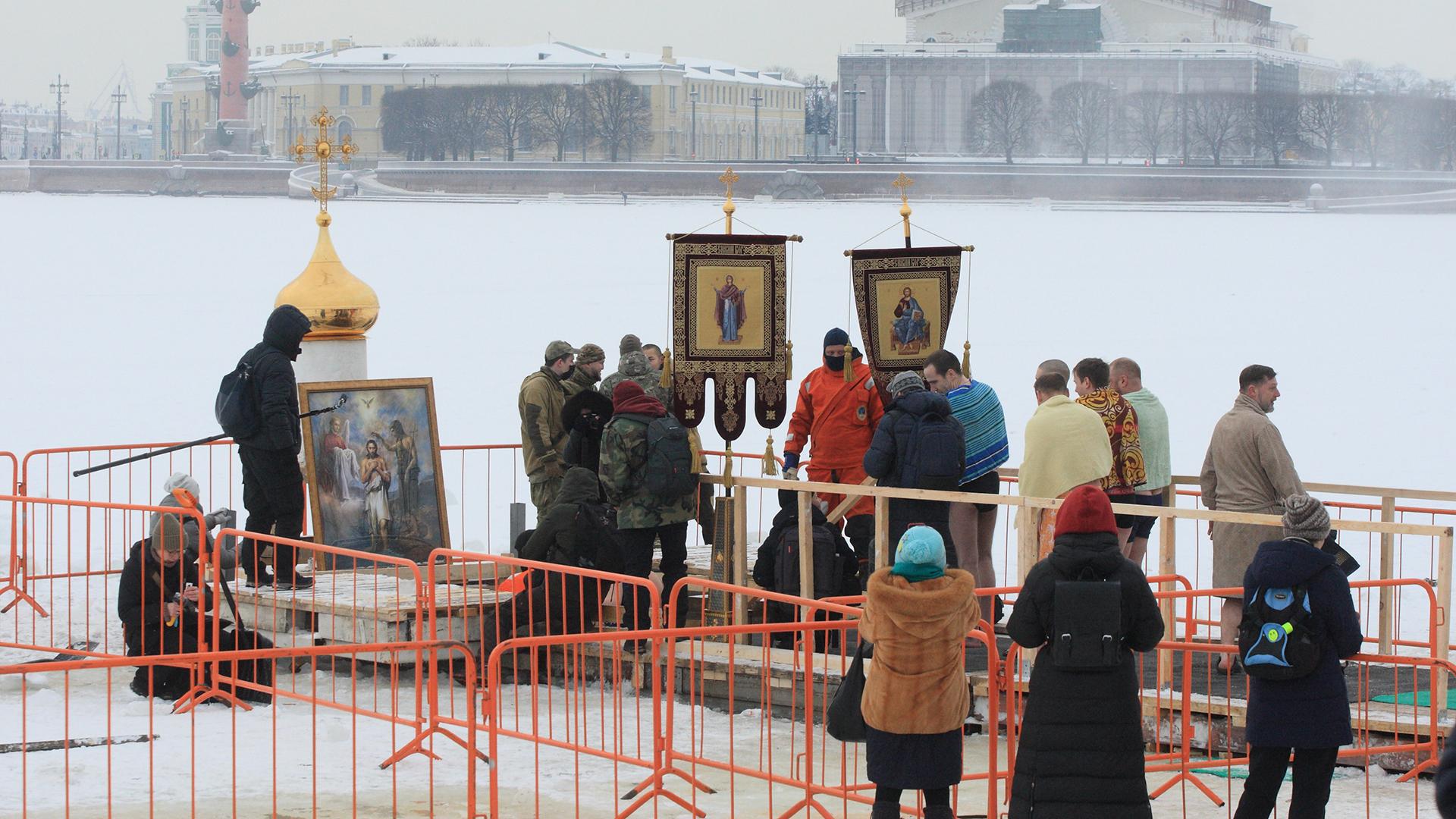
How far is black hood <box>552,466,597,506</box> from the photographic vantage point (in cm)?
741

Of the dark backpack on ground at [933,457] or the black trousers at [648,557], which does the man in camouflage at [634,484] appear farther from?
the dark backpack on ground at [933,457]

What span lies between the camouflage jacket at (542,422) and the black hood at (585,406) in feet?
1.46

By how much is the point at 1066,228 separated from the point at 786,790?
45.5 m

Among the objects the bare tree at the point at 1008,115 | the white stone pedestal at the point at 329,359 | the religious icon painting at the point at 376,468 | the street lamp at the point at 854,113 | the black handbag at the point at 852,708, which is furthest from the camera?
the street lamp at the point at 854,113

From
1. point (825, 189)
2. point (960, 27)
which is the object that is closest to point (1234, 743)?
point (825, 189)

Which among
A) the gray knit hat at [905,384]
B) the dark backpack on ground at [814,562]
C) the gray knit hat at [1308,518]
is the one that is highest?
the gray knit hat at [905,384]

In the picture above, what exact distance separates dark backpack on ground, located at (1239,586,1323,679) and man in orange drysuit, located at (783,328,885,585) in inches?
124

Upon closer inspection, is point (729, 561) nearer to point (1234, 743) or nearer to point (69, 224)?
point (1234, 743)

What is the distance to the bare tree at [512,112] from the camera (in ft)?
287

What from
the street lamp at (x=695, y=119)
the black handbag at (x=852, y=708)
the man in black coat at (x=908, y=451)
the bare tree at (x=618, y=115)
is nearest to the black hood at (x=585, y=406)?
the man in black coat at (x=908, y=451)

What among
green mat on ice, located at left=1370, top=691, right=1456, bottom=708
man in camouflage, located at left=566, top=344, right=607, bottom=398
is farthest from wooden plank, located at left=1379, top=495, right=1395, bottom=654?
man in camouflage, located at left=566, top=344, right=607, bottom=398

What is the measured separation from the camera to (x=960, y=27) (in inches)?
3740

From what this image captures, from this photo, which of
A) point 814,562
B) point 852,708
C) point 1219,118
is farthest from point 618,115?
point 852,708

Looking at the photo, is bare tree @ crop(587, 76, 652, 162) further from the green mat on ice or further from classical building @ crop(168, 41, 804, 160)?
the green mat on ice
